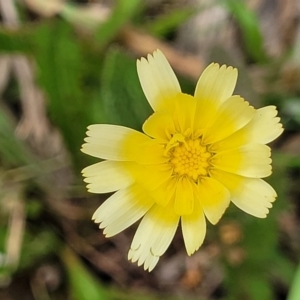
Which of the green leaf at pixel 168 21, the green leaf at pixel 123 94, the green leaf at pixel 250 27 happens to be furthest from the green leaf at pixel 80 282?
the green leaf at pixel 250 27

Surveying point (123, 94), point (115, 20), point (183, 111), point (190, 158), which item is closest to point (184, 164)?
point (190, 158)

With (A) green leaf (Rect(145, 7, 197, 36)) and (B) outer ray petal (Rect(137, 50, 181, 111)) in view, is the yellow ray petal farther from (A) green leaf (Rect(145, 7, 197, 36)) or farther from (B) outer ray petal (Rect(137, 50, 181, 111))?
(A) green leaf (Rect(145, 7, 197, 36))

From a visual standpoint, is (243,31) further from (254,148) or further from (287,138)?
(254,148)

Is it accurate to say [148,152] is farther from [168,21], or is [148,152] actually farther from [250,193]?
[168,21]

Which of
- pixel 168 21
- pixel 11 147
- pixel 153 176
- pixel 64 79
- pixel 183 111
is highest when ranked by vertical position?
pixel 183 111

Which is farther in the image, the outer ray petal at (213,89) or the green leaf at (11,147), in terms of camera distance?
the green leaf at (11,147)

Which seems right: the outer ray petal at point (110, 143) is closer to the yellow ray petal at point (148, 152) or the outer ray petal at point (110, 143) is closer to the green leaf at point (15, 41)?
the yellow ray petal at point (148, 152)

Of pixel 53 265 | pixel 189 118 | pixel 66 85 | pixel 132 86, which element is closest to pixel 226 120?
pixel 189 118
